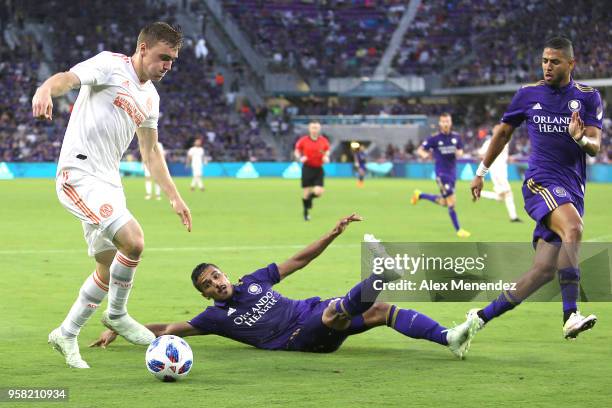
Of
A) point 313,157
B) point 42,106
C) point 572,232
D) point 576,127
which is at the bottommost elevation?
point 313,157

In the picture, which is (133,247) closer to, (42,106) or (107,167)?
(107,167)

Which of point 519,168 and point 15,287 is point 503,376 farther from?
point 519,168

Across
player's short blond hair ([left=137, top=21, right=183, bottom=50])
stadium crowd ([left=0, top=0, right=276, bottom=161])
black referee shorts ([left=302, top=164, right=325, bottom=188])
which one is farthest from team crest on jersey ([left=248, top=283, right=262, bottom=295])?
stadium crowd ([left=0, top=0, right=276, bottom=161])

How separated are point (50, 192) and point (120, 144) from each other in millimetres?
28268

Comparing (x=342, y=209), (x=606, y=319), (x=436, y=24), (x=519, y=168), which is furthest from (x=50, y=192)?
(x=436, y=24)

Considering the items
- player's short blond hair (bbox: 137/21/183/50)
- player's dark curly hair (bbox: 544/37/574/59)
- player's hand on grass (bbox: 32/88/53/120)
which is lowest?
player's hand on grass (bbox: 32/88/53/120)

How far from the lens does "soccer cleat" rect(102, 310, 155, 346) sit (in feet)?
26.3

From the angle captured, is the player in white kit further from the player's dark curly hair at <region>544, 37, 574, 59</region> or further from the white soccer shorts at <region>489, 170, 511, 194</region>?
the white soccer shorts at <region>489, 170, 511, 194</region>

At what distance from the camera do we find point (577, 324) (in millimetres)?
7840

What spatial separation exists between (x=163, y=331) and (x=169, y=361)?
127cm

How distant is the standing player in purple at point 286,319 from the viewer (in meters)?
7.82

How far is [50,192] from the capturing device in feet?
116

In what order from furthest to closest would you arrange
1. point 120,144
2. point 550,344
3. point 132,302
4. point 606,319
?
point 132,302, point 606,319, point 550,344, point 120,144

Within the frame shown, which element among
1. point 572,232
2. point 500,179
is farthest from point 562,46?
point 500,179
